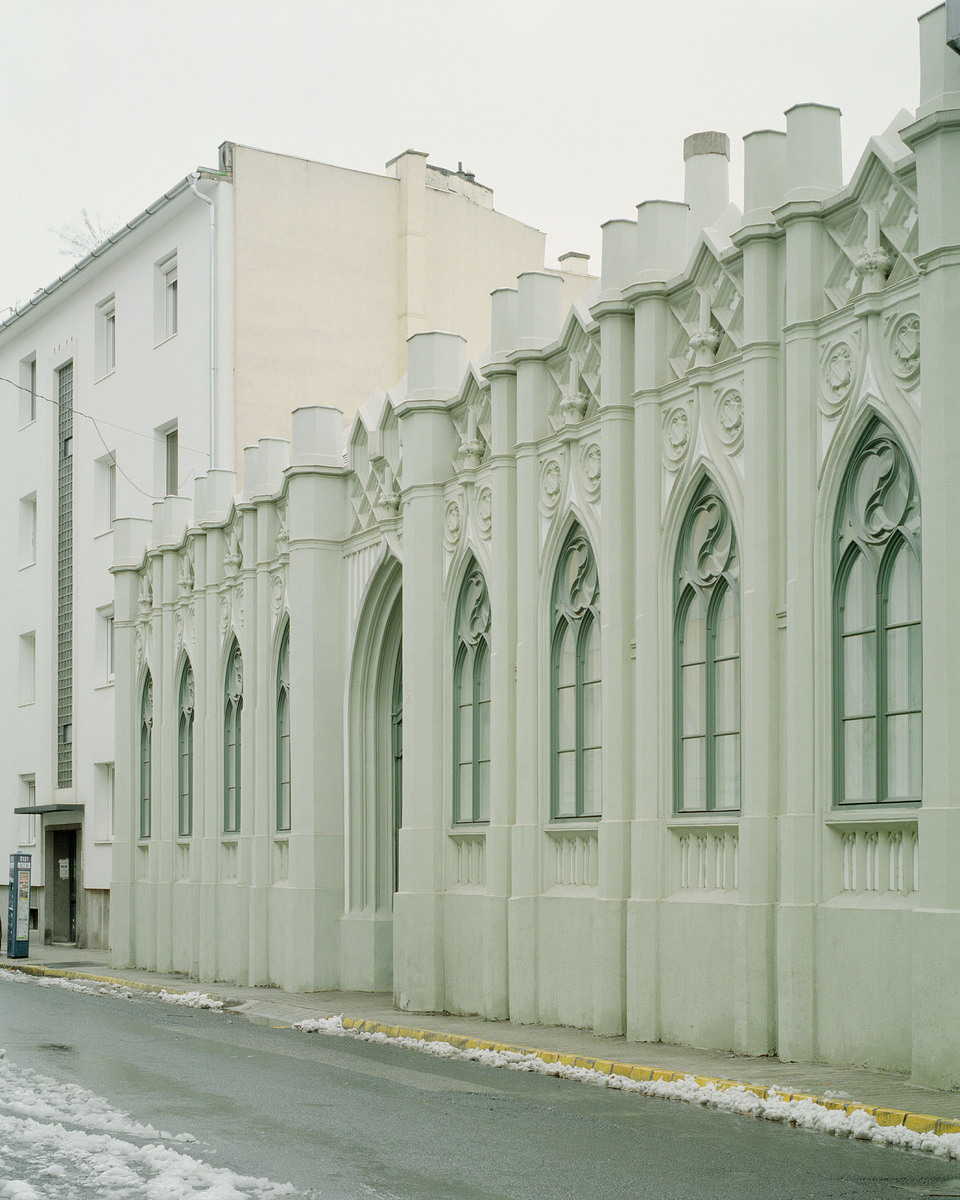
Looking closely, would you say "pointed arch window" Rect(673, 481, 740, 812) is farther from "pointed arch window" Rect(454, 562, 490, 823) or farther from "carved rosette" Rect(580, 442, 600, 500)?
"pointed arch window" Rect(454, 562, 490, 823)

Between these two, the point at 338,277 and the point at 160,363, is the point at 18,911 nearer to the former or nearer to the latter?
the point at 160,363

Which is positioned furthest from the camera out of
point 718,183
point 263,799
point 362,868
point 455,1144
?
point 263,799

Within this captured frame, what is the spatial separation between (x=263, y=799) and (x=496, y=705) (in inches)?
259

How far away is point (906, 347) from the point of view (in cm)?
1202

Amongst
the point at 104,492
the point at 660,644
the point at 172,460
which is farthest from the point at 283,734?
the point at 104,492

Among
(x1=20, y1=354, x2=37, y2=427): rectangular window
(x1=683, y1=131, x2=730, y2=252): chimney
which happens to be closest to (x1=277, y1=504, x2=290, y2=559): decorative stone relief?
(x1=683, y1=131, x2=730, y2=252): chimney

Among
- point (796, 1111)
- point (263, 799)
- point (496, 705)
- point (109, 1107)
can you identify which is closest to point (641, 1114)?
point (796, 1111)

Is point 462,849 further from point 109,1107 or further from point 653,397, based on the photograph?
point 109,1107

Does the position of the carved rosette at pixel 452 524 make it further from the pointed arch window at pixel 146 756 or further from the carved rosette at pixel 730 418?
the pointed arch window at pixel 146 756

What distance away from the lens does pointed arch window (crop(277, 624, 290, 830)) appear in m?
22.6

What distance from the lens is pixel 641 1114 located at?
418 inches

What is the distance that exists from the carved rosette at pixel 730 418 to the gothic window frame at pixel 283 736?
31.9ft

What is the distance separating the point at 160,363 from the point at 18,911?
10.3 meters

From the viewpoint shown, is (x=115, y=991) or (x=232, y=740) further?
(x=232, y=740)
